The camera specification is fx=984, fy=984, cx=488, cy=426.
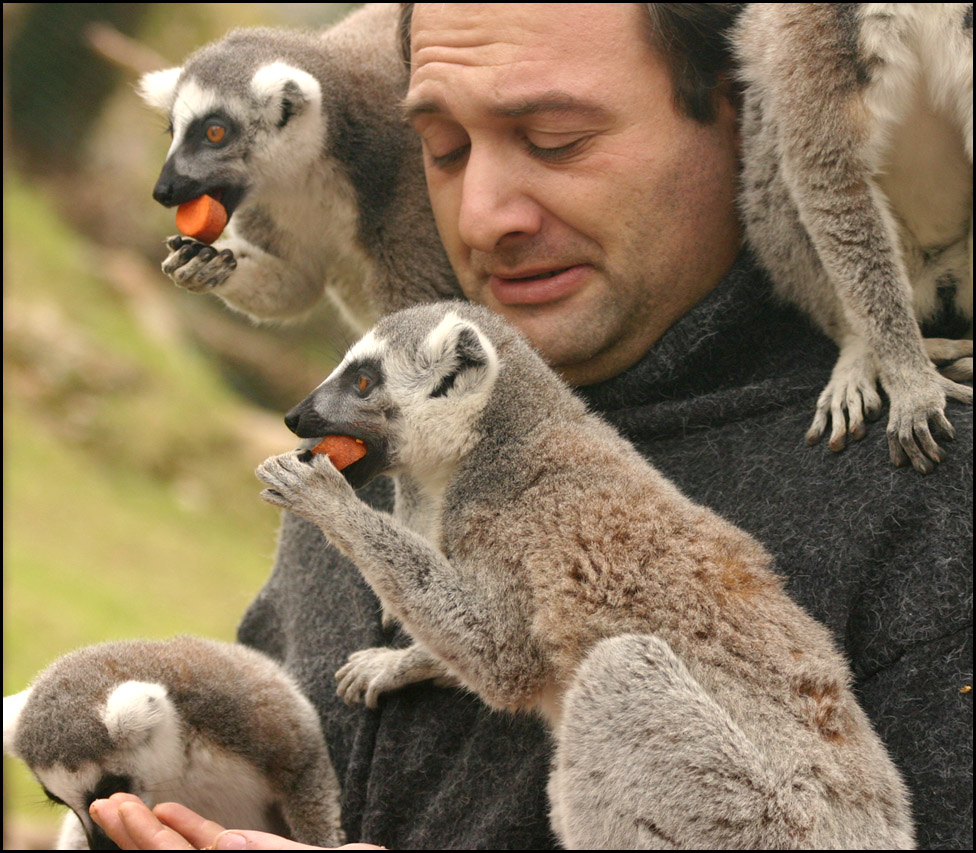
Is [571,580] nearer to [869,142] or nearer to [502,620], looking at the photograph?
[502,620]

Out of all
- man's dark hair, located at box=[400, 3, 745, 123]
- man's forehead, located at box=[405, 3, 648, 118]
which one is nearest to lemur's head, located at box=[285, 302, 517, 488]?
man's forehead, located at box=[405, 3, 648, 118]

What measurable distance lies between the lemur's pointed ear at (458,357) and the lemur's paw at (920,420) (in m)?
0.79

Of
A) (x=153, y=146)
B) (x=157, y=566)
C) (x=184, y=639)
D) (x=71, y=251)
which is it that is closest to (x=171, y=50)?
(x=153, y=146)

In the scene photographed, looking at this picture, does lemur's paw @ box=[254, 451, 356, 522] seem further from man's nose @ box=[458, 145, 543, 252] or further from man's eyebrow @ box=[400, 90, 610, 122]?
man's eyebrow @ box=[400, 90, 610, 122]

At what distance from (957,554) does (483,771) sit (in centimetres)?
101

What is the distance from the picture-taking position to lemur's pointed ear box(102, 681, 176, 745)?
2.12 metres

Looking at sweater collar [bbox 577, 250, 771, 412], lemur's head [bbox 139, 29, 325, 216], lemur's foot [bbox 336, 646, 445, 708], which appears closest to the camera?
lemur's foot [bbox 336, 646, 445, 708]

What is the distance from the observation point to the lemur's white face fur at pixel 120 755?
6.99 feet

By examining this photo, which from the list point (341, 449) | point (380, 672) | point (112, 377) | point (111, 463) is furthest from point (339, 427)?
point (112, 377)

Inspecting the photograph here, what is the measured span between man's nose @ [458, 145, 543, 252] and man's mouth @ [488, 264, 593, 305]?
0.11 m

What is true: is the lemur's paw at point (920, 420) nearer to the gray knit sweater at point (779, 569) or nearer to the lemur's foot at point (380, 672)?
the gray knit sweater at point (779, 569)

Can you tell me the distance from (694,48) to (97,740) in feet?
6.77

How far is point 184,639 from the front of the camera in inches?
98.9

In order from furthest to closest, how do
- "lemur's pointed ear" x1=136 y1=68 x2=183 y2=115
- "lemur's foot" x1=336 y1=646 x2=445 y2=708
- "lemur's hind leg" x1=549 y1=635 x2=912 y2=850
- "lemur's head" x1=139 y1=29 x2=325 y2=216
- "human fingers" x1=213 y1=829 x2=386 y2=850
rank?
"lemur's pointed ear" x1=136 y1=68 x2=183 y2=115
"lemur's head" x1=139 y1=29 x2=325 y2=216
"lemur's foot" x1=336 y1=646 x2=445 y2=708
"human fingers" x1=213 y1=829 x2=386 y2=850
"lemur's hind leg" x1=549 y1=635 x2=912 y2=850
